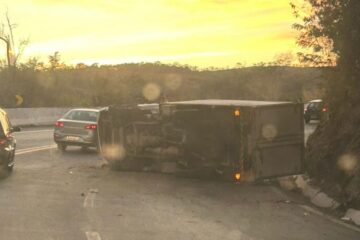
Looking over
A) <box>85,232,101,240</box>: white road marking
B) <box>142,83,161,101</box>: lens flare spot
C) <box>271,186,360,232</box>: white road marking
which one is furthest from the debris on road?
<box>142,83,161,101</box>: lens flare spot

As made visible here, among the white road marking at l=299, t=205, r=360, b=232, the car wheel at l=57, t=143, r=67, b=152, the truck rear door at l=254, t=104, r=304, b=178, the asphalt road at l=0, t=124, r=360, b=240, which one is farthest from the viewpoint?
the car wheel at l=57, t=143, r=67, b=152

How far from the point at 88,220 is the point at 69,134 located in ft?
41.0

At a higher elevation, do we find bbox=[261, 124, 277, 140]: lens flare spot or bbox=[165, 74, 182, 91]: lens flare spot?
bbox=[165, 74, 182, 91]: lens flare spot

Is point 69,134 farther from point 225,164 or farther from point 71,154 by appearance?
point 225,164

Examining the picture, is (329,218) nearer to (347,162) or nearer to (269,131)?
(347,162)

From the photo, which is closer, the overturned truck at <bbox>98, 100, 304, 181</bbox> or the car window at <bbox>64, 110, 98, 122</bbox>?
the overturned truck at <bbox>98, 100, 304, 181</bbox>

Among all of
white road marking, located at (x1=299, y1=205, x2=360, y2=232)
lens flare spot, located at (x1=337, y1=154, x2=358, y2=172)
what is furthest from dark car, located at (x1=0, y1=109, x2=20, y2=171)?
lens flare spot, located at (x1=337, y1=154, x2=358, y2=172)

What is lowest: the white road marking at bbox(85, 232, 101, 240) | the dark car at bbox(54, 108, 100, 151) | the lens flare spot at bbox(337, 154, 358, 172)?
the white road marking at bbox(85, 232, 101, 240)

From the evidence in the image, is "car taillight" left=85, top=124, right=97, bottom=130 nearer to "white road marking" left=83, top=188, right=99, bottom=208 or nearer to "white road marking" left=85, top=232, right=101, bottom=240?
"white road marking" left=83, top=188, right=99, bottom=208

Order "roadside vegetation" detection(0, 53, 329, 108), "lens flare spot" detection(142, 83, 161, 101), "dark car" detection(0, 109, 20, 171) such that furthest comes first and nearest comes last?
1. "lens flare spot" detection(142, 83, 161, 101)
2. "roadside vegetation" detection(0, 53, 329, 108)
3. "dark car" detection(0, 109, 20, 171)

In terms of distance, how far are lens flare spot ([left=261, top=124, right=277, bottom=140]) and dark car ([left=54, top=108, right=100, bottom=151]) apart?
362 inches

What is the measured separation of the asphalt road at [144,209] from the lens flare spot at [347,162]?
142 centimetres

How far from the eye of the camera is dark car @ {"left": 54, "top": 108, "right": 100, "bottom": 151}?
21.3m

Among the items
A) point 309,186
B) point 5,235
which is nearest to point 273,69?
point 309,186
